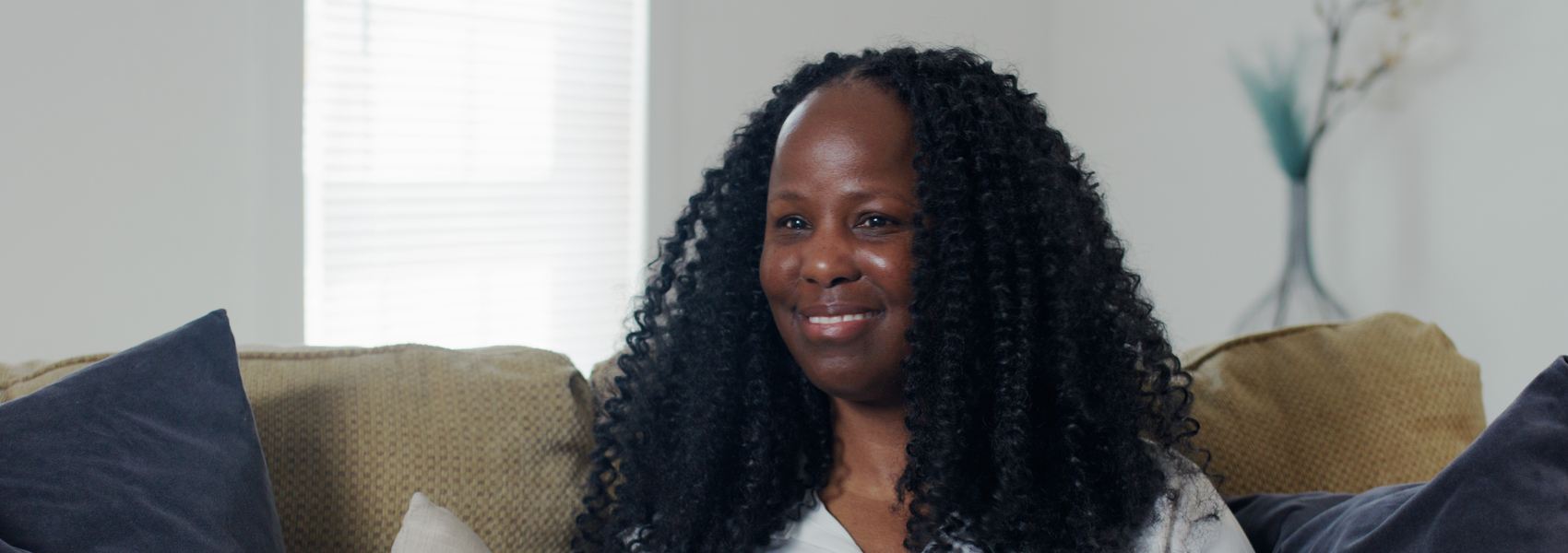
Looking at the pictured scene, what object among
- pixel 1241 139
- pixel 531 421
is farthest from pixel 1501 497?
pixel 1241 139

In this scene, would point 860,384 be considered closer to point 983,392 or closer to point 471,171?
point 983,392

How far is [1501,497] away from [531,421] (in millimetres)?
976

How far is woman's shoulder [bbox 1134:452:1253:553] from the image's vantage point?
40.8 inches

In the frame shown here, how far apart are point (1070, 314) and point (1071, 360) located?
5 centimetres

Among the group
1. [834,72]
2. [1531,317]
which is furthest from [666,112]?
[1531,317]

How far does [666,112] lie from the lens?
3.11 m

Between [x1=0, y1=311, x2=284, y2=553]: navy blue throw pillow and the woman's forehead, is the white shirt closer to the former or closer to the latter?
the woman's forehead

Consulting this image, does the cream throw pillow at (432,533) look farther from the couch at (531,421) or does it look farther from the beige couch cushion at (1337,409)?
the beige couch cushion at (1337,409)

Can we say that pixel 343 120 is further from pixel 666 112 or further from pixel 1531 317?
pixel 1531 317

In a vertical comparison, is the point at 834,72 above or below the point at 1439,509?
above

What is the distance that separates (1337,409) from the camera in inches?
52.6

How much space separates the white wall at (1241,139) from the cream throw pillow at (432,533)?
1.38m

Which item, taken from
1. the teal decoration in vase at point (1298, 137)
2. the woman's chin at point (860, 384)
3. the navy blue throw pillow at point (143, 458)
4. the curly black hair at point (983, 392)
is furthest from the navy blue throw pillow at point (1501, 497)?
the teal decoration in vase at point (1298, 137)

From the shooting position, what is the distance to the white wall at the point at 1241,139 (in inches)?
82.0
